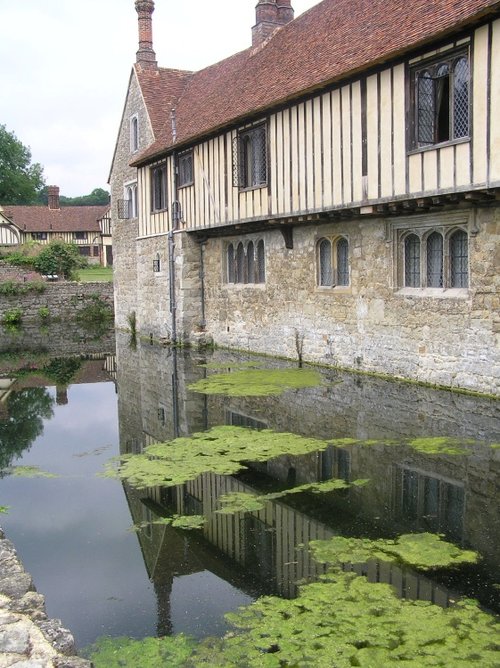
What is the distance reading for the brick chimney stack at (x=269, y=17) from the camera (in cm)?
1689

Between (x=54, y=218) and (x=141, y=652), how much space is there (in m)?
54.3

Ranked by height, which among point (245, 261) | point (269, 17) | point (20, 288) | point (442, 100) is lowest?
point (20, 288)

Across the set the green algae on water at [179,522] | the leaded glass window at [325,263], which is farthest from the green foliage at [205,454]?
the leaded glass window at [325,263]

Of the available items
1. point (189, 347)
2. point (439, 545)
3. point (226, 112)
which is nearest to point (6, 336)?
point (189, 347)

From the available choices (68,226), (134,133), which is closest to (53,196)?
(68,226)

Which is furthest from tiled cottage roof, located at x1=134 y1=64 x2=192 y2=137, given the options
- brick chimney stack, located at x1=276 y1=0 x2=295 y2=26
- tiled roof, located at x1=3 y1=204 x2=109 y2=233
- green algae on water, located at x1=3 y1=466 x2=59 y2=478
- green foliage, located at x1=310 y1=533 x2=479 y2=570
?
tiled roof, located at x1=3 y1=204 x2=109 y2=233

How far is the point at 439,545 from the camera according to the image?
475cm

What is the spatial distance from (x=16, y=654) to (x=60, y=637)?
0.23m

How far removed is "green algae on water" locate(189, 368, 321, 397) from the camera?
34.2 ft

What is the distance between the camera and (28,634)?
A: 325 centimetres

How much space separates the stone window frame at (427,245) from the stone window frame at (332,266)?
1.18 meters

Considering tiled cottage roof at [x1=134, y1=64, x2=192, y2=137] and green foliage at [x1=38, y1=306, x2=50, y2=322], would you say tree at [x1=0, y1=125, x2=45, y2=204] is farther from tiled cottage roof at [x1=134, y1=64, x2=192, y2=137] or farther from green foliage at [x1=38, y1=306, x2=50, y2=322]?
tiled cottage roof at [x1=134, y1=64, x2=192, y2=137]

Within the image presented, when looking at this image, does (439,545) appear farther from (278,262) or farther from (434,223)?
(278,262)

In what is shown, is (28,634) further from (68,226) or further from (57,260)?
(68,226)
